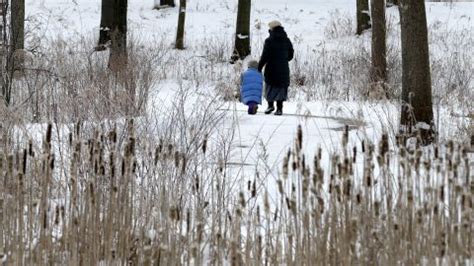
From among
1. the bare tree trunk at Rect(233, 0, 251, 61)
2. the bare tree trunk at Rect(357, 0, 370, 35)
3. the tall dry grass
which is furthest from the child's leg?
the bare tree trunk at Rect(357, 0, 370, 35)

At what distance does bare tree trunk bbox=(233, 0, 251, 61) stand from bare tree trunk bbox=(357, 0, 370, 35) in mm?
2775

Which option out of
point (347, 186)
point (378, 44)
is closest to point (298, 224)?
point (347, 186)

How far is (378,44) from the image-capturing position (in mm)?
12242

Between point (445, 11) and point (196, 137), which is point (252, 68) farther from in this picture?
point (445, 11)

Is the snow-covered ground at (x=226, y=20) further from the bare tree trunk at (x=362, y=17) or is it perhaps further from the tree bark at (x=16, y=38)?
the tree bark at (x=16, y=38)

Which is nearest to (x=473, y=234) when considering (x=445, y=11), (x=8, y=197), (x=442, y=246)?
(x=442, y=246)

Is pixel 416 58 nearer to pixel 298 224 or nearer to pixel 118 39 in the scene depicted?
pixel 298 224

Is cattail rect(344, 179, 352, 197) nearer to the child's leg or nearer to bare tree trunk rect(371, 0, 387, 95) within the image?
the child's leg

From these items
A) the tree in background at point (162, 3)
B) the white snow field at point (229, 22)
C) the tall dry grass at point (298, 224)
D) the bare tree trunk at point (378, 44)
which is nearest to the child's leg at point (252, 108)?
the bare tree trunk at point (378, 44)

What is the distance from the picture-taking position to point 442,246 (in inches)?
119

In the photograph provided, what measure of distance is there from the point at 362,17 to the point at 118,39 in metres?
8.62

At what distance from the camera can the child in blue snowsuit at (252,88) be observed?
10.2 metres

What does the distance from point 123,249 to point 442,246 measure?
1.46 metres

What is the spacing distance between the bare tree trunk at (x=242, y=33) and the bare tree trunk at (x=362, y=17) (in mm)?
2775
